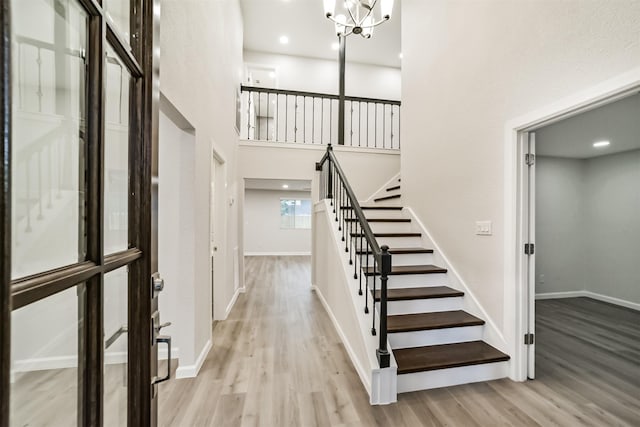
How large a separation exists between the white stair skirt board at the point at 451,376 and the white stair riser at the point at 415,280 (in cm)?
87

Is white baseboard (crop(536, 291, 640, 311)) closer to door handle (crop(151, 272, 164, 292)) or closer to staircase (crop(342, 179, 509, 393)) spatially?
staircase (crop(342, 179, 509, 393))

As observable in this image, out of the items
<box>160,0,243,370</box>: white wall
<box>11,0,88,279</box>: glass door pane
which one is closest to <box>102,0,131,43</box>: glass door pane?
<box>11,0,88,279</box>: glass door pane

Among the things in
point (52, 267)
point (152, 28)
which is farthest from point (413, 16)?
point (52, 267)

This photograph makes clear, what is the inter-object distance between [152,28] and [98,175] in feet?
1.82

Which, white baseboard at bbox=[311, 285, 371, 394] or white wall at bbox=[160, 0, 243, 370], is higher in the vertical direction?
white wall at bbox=[160, 0, 243, 370]

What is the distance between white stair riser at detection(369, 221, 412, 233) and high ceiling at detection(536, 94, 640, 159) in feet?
5.66

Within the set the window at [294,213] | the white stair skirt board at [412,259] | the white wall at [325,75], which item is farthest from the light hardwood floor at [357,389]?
the window at [294,213]

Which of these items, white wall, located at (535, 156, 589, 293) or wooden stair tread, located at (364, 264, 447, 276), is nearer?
wooden stair tread, located at (364, 264, 447, 276)

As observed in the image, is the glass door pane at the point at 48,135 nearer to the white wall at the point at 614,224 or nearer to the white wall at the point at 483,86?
the white wall at the point at 483,86

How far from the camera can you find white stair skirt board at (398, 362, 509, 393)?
2098mm

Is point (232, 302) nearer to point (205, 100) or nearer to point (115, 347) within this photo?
point (205, 100)

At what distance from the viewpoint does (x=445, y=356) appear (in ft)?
7.32

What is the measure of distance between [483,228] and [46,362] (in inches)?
113

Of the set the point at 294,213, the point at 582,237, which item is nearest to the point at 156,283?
the point at 582,237
